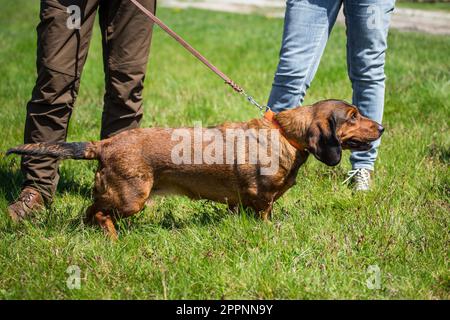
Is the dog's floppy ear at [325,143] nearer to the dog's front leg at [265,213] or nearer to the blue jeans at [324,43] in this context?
the dog's front leg at [265,213]

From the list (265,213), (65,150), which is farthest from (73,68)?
(265,213)

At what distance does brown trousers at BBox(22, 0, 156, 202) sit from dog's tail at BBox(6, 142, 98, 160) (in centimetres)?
63

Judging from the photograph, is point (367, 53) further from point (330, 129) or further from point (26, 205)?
point (26, 205)

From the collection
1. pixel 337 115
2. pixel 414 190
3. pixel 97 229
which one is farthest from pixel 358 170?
pixel 97 229

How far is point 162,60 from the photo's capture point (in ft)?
30.6

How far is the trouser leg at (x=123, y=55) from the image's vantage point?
4.07m

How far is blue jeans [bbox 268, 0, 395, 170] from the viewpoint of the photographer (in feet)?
13.0

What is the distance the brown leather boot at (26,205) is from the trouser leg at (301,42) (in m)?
1.89

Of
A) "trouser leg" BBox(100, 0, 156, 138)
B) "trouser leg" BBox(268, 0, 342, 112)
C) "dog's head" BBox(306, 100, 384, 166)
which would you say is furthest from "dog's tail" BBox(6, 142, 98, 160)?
"trouser leg" BBox(268, 0, 342, 112)

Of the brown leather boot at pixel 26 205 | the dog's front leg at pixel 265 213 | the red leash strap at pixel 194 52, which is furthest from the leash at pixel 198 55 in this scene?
the brown leather boot at pixel 26 205

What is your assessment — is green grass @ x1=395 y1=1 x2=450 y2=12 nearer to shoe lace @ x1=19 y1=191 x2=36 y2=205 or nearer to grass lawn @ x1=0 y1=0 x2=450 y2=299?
grass lawn @ x1=0 y1=0 x2=450 y2=299

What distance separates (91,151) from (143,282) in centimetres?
98

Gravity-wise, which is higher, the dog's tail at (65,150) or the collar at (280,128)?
the collar at (280,128)
